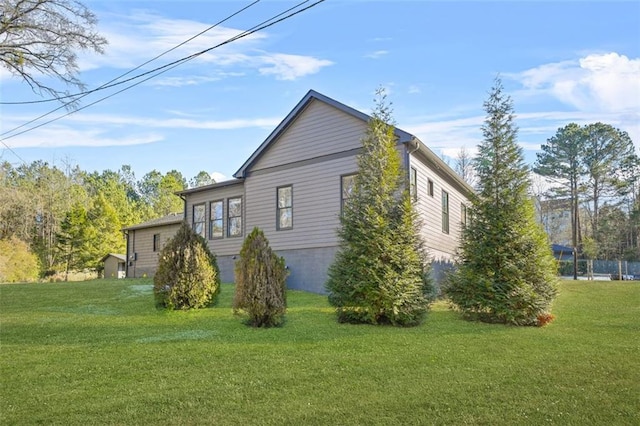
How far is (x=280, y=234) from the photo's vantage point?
15.7m

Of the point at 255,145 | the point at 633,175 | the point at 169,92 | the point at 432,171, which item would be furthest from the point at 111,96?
the point at 633,175

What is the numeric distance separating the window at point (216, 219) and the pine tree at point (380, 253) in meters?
9.12

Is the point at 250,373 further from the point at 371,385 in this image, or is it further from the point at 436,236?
the point at 436,236

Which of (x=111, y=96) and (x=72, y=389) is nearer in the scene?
(x=72, y=389)

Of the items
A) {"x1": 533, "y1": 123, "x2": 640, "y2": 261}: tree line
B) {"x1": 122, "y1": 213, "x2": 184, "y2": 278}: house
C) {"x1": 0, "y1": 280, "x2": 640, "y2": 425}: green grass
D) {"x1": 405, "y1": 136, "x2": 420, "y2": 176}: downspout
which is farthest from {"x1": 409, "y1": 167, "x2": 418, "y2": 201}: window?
{"x1": 533, "y1": 123, "x2": 640, "y2": 261}: tree line

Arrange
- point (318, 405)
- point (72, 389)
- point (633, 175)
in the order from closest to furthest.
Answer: point (318, 405) < point (72, 389) < point (633, 175)

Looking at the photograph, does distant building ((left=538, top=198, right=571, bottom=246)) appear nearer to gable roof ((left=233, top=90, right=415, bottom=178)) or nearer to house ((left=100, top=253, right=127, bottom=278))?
gable roof ((left=233, top=90, right=415, bottom=178))

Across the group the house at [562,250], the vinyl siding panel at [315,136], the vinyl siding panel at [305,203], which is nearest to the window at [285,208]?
the vinyl siding panel at [305,203]

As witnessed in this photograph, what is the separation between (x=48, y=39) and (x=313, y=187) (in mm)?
10703

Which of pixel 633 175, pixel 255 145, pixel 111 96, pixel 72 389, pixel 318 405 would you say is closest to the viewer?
pixel 318 405

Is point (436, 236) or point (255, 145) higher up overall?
point (255, 145)

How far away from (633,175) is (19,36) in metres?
42.5

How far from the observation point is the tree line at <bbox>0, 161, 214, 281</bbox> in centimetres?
3133

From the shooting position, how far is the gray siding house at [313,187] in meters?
14.2
